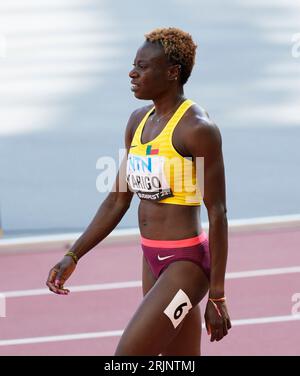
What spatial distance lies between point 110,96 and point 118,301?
5917mm

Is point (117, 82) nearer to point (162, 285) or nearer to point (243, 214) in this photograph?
point (243, 214)

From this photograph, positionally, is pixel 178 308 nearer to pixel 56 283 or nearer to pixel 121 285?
pixel 56 283

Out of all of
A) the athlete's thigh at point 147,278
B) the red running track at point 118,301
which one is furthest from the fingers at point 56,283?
the red running track at point 118,301

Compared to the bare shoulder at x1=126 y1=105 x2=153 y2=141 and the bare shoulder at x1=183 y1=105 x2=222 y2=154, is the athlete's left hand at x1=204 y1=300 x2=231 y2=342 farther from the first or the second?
the bare shoulder at x1=126 y1=105 x2=153 y2=141

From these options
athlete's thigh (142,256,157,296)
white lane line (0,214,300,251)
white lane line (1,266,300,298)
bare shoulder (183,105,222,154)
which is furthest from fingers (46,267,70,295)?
white lane line (0,214,300,251)

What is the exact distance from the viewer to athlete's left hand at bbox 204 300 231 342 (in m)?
4.58

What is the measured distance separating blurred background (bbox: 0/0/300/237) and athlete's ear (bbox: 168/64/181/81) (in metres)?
4.54

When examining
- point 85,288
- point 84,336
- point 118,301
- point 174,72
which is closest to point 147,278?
point 174,72

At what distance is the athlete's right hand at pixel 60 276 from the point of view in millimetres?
4918

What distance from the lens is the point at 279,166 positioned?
1074cm

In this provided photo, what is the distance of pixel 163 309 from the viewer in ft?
15.2

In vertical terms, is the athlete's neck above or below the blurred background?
below
